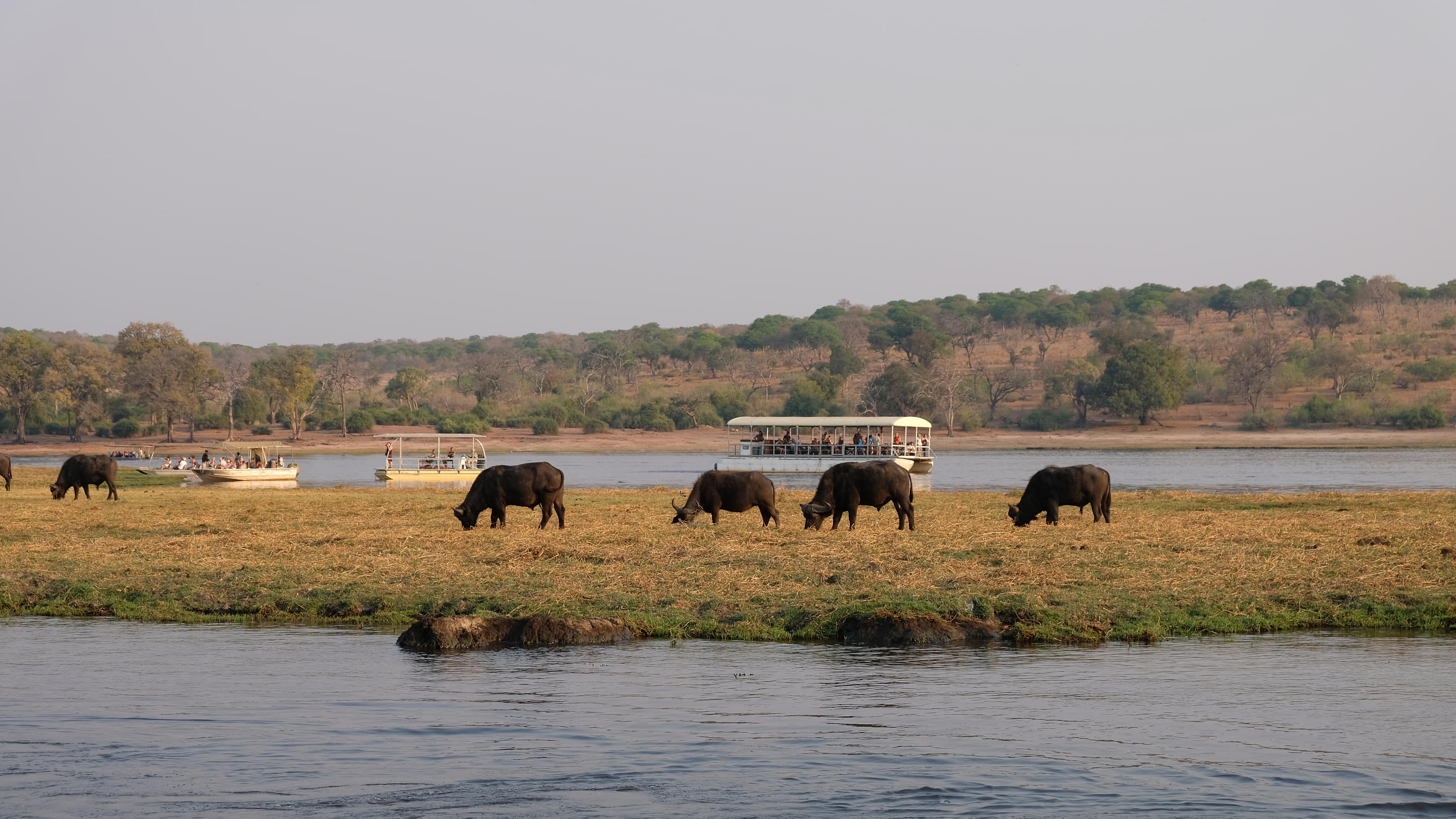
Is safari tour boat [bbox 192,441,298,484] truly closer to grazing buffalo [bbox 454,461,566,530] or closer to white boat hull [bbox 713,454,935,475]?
white boat hull [bbox 713,454,935,475]

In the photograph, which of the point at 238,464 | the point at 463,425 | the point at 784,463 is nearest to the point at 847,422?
the point at 784,463

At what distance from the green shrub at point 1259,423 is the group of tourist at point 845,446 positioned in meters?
41.3

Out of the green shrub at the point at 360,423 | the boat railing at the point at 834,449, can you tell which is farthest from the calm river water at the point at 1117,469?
the green shrub at the point at 360,423

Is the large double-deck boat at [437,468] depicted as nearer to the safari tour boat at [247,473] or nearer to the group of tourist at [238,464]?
the safari tour boat at [247,473]

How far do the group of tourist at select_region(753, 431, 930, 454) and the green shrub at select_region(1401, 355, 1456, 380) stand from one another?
59.4m

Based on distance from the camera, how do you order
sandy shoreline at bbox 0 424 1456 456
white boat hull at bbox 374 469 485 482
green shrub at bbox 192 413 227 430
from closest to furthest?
white boat hull at bbox 374 469 485 482 → sandy shoreline at bbox 0 424 1456 456 → green shrub at bbox 192 413 227 430

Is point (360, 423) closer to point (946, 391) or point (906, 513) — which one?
point (946, 391)

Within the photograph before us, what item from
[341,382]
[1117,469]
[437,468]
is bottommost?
[1117,469]

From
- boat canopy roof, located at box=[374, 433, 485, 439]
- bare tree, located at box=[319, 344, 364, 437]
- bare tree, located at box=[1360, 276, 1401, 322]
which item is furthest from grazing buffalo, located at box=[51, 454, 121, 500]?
bare tree, located at box=[1360, 276, 1401, 322]

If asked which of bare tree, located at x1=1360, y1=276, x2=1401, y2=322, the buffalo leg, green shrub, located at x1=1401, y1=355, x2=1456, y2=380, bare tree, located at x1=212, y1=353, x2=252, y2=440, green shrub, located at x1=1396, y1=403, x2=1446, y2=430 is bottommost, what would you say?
the buffalo leg

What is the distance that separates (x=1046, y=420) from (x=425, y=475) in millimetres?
66474

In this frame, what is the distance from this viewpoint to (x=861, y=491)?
22.5 metres

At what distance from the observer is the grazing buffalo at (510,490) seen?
23.2 meters

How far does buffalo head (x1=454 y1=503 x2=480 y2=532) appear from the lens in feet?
76.3
